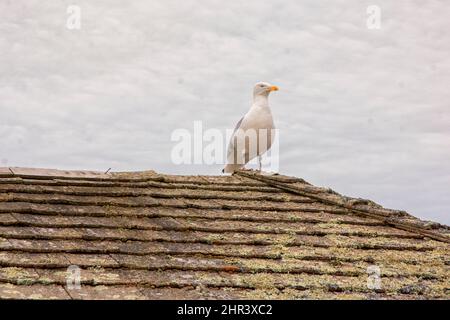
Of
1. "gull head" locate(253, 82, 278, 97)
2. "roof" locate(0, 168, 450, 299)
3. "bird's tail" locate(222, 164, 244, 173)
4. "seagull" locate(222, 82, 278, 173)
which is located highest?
"gull head" locate(253, 82, 278, 97)

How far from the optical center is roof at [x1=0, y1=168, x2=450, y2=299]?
5086 millimetres

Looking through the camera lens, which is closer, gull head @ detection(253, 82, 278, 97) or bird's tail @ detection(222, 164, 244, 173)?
gull head @ detection(253, 82, 278, 97)

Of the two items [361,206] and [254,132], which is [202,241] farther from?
[254,132]

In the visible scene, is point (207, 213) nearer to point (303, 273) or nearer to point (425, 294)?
point (303, 273)

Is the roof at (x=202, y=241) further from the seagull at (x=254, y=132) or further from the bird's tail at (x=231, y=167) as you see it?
the bird's tail at (x=231, y=167)

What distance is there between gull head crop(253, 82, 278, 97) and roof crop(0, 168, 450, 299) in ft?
11.6

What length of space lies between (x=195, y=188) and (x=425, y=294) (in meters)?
3.21

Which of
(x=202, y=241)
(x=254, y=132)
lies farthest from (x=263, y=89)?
(x=202, y=241)

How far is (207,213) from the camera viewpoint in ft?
22.9

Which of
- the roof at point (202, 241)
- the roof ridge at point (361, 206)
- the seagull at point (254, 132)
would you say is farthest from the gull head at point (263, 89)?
the roof at point (202, 241)

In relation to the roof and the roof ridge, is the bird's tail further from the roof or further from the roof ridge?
the roof

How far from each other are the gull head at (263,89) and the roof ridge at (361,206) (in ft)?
9.89

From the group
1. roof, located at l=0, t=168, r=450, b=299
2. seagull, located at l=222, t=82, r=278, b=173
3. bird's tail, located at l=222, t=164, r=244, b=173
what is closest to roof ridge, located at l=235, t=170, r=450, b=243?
roof, located at l=0, t=168, r=450, b=299
